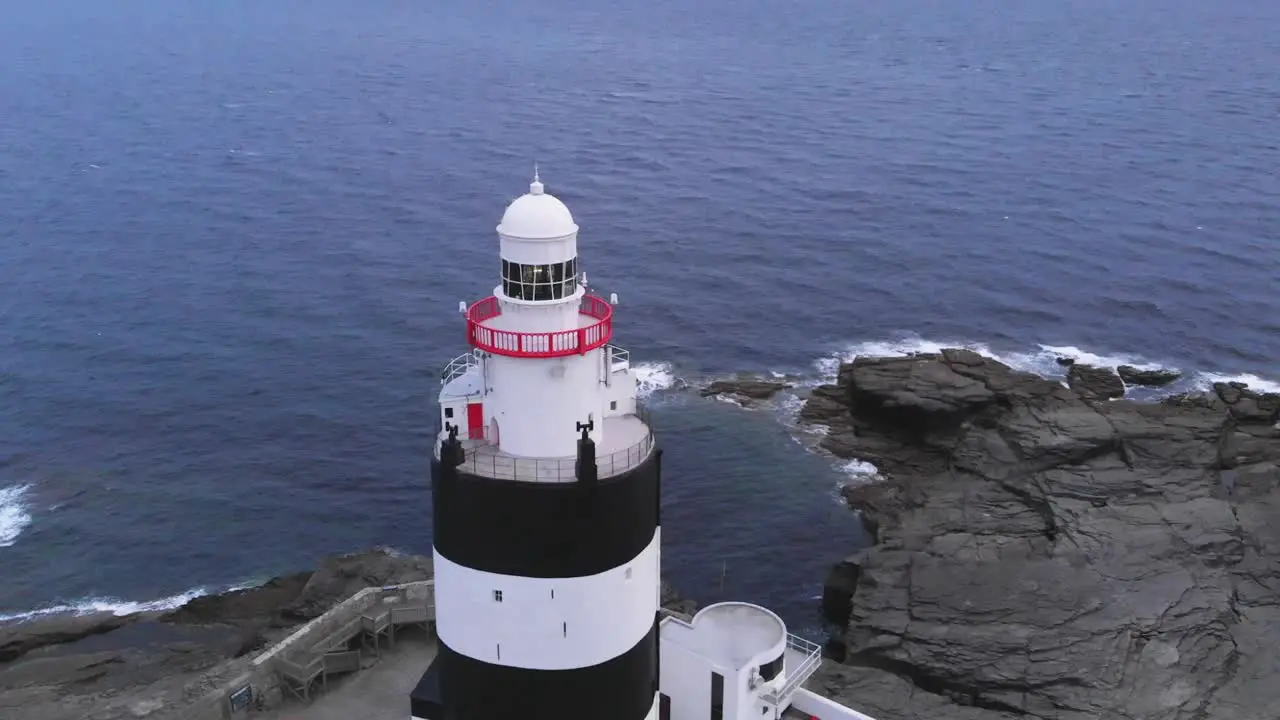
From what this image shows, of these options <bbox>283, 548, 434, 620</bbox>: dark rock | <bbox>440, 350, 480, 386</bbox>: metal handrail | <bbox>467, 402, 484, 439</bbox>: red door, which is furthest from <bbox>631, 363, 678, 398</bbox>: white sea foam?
<bbox>467, 402, 484, 439</bbox>: red door

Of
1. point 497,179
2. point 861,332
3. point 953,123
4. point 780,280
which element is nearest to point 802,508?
point 861,332

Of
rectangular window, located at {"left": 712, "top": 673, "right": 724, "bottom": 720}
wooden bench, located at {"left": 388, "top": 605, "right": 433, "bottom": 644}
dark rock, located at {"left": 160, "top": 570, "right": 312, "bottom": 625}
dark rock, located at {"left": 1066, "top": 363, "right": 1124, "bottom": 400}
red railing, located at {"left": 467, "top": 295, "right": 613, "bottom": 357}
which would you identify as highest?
red railing, located at {"left": 467, "top": 295, "right": 613, "bottom": 357}

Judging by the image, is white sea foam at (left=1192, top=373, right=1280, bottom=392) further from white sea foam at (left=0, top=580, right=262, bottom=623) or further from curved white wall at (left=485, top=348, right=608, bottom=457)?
curved white wall at (left=485, top=348, right=608, bottom=457)

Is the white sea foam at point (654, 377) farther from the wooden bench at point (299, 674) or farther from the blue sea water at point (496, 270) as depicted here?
the wooden bench at point (299, 674)

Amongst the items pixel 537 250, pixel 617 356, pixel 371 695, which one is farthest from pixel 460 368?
pixel 371 695

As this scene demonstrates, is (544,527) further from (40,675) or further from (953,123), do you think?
(953,123)

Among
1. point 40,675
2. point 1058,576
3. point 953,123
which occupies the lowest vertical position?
point 40,675
